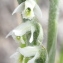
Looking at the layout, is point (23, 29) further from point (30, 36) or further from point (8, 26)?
point (8, 26)

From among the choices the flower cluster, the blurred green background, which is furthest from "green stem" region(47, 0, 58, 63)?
the blurred green background

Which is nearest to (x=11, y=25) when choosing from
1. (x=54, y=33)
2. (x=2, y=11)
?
(x=2, y=11)

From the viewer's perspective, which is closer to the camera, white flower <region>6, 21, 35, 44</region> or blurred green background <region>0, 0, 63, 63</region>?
white flower <region>6, 21, 35, 44</region>

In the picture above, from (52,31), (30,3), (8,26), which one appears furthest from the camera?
(8,26)

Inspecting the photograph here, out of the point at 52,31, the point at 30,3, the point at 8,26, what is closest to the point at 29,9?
the point at 30,3

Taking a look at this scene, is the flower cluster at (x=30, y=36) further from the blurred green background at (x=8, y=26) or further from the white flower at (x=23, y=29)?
the blurred green background at (x=8, y=26)

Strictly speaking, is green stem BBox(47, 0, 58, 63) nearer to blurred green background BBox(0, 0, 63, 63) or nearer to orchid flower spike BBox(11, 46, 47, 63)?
orchid flower spike BBox(11, 46, 47, 63)

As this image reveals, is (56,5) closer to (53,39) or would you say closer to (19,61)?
(53,39)

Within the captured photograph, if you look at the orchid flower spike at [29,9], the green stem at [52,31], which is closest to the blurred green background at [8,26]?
the green stem at [52,31]
